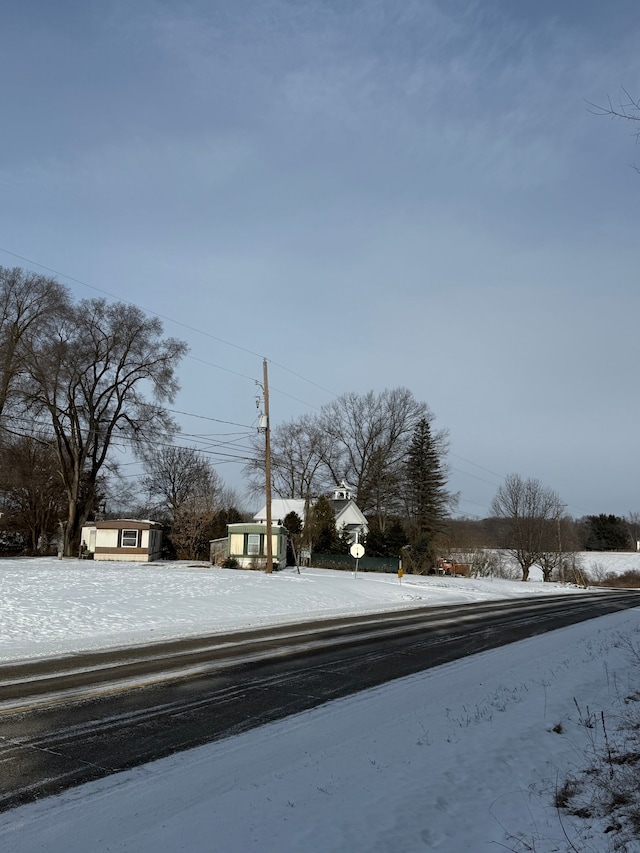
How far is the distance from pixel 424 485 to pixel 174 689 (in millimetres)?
60438

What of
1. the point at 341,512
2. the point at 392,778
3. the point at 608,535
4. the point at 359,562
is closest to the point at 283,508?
the point at 341,512

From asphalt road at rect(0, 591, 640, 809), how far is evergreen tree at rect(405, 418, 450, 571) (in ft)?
162

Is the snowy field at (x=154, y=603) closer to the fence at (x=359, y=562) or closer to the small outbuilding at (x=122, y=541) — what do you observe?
the small outbuilding at (x=122, y=541)

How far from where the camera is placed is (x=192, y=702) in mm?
8695

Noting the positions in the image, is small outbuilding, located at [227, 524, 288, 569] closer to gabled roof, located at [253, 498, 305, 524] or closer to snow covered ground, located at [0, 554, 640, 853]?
gabled roof, located at [253, 498, 305, 524]

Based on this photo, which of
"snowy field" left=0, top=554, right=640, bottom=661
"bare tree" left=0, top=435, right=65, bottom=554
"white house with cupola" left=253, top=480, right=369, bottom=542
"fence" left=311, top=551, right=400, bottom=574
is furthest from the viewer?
"white house with cupola" left=253, top=480, right=369, bottom=542

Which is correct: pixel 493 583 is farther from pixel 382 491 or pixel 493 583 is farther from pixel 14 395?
pixel 14 395

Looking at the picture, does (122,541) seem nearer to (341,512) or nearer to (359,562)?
(359,562)

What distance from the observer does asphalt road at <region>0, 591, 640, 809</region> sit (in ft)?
21.0

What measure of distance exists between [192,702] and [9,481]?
4734cm

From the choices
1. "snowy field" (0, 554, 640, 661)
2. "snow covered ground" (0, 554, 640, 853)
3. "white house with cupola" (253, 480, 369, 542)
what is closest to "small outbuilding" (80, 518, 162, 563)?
"snowy field" (0, 554, 640, 661)

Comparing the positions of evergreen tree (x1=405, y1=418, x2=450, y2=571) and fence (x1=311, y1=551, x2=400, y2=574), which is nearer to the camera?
fence (x1=311, y1=551, x2=400, y2=574)

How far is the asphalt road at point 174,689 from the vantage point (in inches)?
252

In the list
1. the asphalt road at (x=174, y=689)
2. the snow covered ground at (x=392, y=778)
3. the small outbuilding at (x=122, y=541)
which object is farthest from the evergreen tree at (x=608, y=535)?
the snow covered ground at (x=392, y=778)
